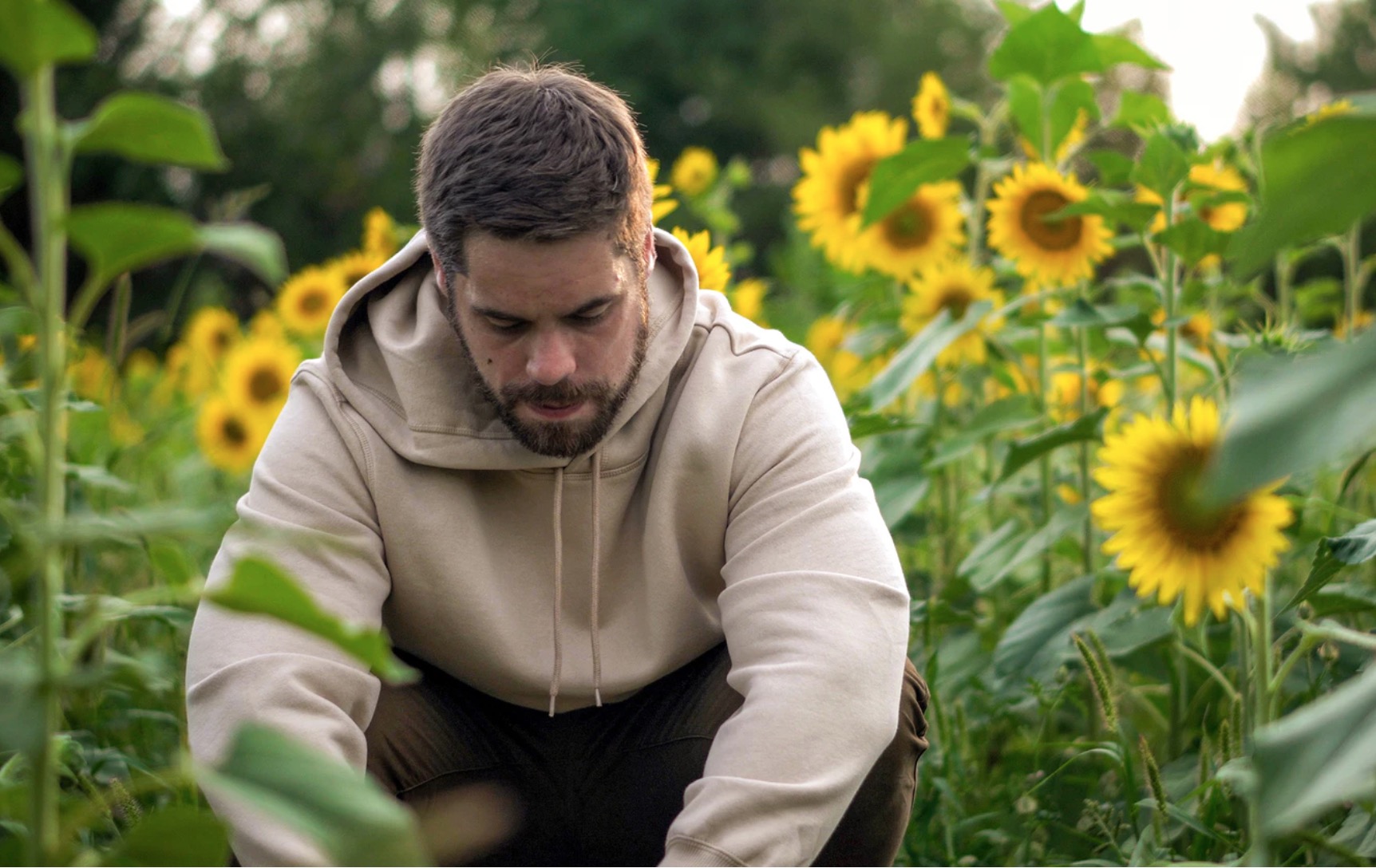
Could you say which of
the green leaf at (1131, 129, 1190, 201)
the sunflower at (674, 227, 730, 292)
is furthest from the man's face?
the green leaf at (1131, 129, 1190, 201)

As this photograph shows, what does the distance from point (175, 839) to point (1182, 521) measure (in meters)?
1.33

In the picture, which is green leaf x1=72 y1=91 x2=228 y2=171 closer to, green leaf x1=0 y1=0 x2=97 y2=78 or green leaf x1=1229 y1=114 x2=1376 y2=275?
green leaf x1=0 y1=0 x2=97 y2=78

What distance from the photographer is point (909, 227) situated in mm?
2768

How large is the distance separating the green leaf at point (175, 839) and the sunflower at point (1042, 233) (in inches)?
76.1

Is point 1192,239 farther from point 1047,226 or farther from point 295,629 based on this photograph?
point 295,629

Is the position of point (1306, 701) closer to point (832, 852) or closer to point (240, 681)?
point (832, 852)

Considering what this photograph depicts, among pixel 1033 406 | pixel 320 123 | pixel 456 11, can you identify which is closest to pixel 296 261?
pixel 320 123

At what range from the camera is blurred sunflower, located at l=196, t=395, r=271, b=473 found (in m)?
3.48

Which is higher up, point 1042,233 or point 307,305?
point 1042,233

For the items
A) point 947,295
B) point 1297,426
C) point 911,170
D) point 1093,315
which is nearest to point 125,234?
point 1297,426

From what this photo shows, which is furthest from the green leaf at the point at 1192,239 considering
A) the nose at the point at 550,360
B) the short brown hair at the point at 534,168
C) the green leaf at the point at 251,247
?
the green leaf at the point at 251,247

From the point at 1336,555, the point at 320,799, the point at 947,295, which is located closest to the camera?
the point at 320,799

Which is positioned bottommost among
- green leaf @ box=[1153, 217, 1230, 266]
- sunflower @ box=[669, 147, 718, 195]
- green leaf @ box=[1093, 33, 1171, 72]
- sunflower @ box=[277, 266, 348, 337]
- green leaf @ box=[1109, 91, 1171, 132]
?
sunflower @ box=[277, 266, 348, 337]

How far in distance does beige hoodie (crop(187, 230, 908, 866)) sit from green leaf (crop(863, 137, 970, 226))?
0.47 metres
